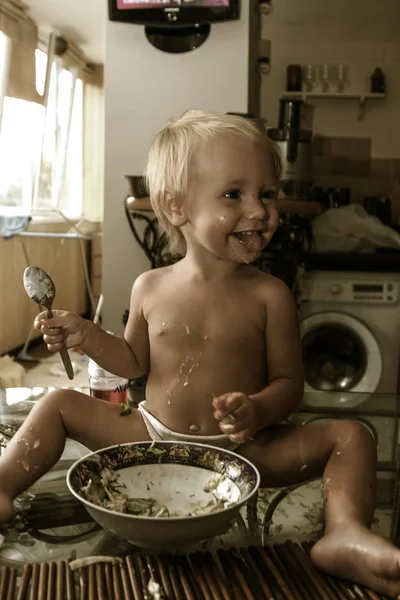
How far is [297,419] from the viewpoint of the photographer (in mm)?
845

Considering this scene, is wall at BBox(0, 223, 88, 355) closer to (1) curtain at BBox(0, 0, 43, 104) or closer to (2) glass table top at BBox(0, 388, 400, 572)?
(1) curtain at BBox(0, 0, 43, 104)

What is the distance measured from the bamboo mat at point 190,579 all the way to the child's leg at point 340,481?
0.01m

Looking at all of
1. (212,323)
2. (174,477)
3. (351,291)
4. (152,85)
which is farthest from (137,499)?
(351,291)

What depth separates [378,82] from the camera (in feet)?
10.8

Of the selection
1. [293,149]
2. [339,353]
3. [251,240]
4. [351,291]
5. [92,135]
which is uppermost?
[92,135]

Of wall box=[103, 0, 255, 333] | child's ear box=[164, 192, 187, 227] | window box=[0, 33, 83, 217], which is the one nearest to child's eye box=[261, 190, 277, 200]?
child's ear box=[164, 192, 187, 227]

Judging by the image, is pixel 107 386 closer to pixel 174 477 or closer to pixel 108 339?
pixel 108 339

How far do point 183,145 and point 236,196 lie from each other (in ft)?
0.31

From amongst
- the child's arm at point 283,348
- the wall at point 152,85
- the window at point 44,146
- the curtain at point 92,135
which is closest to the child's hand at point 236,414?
the child's arm at point 283,348

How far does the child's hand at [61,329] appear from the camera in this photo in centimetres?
70

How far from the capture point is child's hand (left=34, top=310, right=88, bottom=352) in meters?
0.70

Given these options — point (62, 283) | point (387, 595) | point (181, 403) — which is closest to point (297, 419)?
point (181, 403)

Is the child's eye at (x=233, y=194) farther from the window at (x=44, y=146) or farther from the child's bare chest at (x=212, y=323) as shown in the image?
the window at (x=44, y=146)

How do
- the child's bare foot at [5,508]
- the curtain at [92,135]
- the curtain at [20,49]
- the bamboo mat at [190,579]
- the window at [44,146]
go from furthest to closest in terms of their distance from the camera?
the curtain at [92,135] → the window at [44,146] → the curtain at [20,49] → the child's bare foot at [5,508] → the bamboo mat at [190,579]
